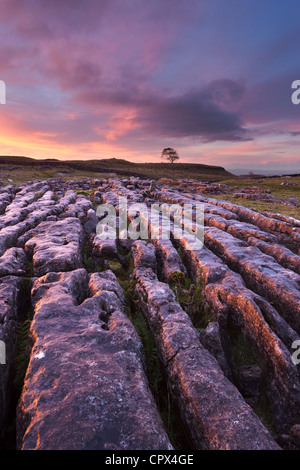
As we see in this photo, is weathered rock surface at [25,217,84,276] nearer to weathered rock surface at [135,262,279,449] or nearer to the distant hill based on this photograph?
weathered rock surface at [135,262,279,449]

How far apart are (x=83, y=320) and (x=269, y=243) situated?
11.9m

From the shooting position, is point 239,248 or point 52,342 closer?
point 52,342

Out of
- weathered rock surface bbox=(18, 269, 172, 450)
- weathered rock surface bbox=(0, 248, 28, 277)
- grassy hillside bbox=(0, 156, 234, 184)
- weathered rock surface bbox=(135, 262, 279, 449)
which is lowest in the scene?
weathered rock surface bbox=(135, 262, 279, 449)

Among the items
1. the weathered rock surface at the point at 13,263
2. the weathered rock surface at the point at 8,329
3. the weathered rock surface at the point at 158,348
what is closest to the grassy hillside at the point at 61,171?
the weathered rock surface at the point at 13,263

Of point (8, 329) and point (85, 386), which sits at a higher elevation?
point (85, 386)

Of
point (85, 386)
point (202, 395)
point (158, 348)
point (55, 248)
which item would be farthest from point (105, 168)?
point (202, 395)

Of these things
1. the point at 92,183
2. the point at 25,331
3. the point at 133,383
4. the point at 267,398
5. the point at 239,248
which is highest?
the point at 92,183

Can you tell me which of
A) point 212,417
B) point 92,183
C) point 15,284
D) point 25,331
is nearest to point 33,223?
point 15,284

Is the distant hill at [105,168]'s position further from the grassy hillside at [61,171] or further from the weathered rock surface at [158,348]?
the weathered rock surface at [158,348]

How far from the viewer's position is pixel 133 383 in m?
5.13

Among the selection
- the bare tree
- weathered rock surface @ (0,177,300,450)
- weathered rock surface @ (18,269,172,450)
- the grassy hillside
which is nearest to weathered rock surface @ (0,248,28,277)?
weathered rock surface @ (0,177,300,450)

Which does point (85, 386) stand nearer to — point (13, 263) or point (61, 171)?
point (13, 263)

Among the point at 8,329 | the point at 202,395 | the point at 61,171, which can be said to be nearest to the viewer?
the point at 202,395

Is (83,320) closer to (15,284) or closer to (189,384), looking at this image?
(189,384)
